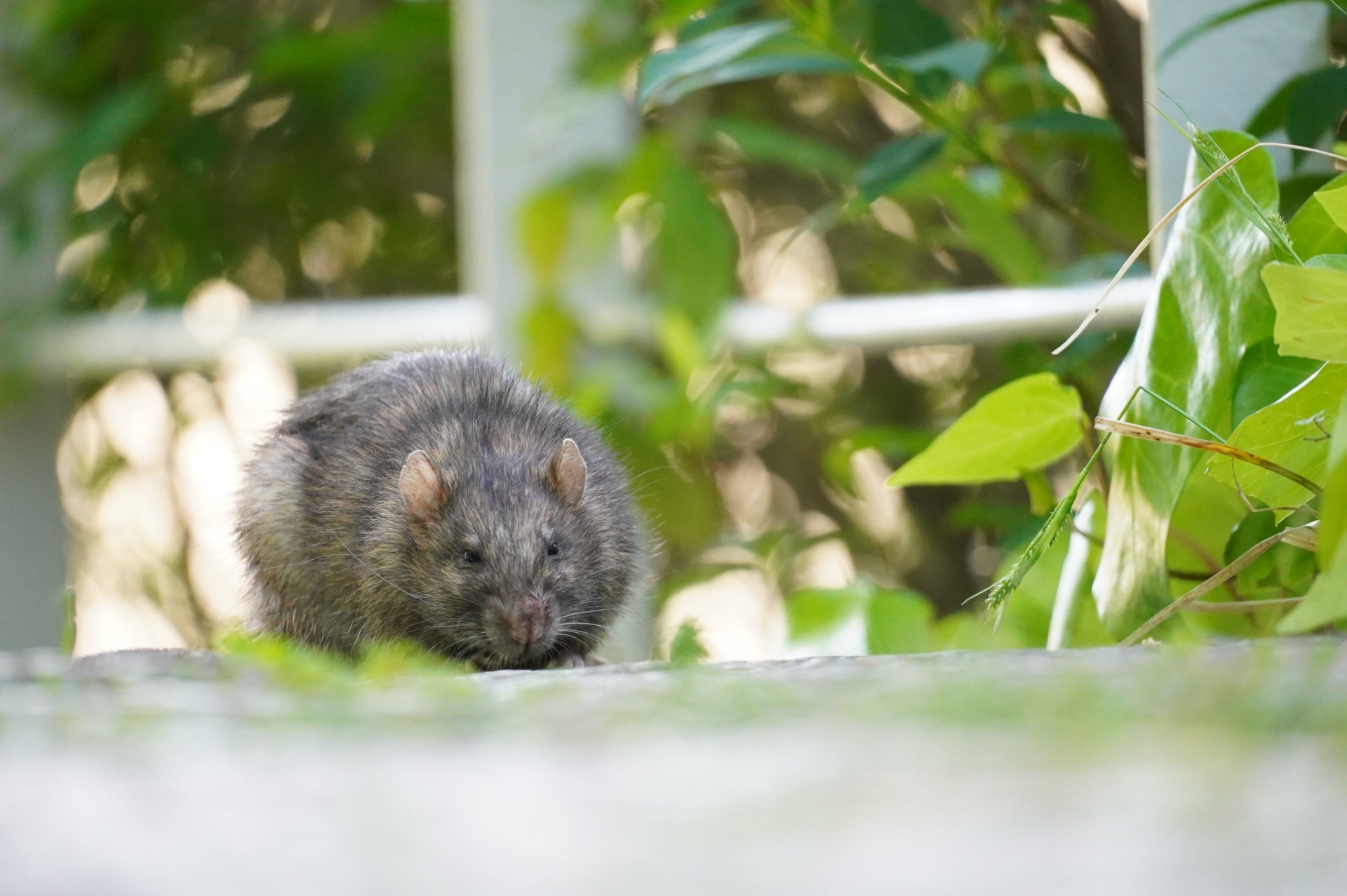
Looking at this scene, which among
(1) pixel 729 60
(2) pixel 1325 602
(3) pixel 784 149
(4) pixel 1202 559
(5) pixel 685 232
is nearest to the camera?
(2) pixel 1325 602

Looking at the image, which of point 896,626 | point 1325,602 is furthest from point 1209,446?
point 896,626

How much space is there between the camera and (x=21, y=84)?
4.71 metres

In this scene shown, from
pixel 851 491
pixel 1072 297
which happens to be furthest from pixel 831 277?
pixel 1072 297

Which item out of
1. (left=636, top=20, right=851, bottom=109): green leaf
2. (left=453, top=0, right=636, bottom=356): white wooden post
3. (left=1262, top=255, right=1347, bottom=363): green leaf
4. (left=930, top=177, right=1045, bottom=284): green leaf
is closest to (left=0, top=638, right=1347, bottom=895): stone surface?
(left=1262, top=255, right=1347, bottom=363): green leaf

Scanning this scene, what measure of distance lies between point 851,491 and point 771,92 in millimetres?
1626

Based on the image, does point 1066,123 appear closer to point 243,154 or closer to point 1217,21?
point 1217,21

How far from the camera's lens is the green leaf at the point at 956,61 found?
2.12 meters

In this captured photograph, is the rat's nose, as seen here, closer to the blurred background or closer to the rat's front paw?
the rat's front paw

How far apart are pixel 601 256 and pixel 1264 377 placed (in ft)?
8.17

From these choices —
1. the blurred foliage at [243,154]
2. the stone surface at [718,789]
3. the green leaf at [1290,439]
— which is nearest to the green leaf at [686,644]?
the green leaf at [1290,439]

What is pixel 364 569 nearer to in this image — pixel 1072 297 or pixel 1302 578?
pixel 1302 578

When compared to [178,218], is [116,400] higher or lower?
lower

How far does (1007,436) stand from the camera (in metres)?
1.87

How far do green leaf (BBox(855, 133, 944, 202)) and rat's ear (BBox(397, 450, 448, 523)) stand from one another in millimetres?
858
